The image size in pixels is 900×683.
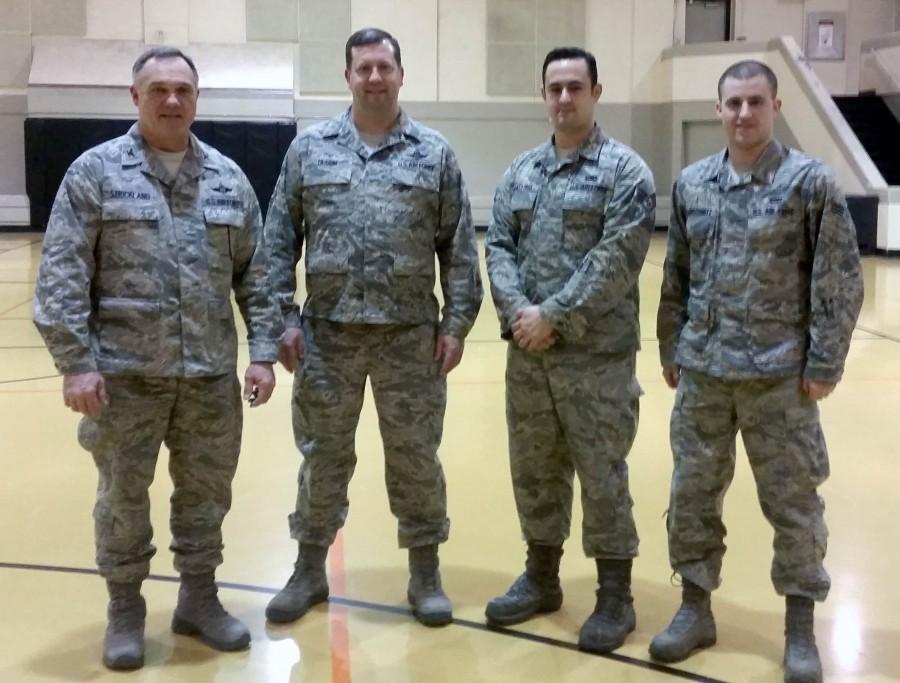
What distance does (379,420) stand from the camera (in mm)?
3752

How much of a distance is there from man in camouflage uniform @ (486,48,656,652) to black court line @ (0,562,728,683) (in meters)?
0.05

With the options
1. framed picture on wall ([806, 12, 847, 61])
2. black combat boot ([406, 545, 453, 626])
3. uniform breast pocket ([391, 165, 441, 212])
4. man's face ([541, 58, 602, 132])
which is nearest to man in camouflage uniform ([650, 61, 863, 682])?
man's face ([541, 58, 602, 132])

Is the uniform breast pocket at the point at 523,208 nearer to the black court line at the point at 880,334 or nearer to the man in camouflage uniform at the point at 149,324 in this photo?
the man in camouflage uniform at the point at 149,324

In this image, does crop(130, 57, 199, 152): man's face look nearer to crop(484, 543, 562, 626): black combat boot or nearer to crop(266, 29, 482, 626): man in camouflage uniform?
crop(266, 29, 482, 626): man in camouflage uniform

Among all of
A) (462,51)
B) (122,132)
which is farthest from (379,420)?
(462,51)

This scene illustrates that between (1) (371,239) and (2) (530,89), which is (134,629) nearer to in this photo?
(1) (371,239)

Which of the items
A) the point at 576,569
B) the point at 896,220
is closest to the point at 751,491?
the point at 576,569

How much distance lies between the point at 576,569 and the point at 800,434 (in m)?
1.25

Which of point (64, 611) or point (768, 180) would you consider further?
point (64, 611)

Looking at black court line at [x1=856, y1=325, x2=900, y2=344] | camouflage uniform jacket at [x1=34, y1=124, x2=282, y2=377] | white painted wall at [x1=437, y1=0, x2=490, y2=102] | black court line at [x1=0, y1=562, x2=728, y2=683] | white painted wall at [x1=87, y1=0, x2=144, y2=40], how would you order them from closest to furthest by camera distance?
camouflage uniform jacket at [x1=34, y1=124, x2=282, y2=377], black court line at [x1=0, y1=562, x2=728, y2=683], black court line at [x1=856, y1=325, x2=900, y2=344], white painted wall at [x1=87, y1=0, x2=144, y2=40], white painted wall at [x1=437, y1=0, x2=490, y2=102]

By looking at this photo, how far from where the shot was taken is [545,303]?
348 centimetres

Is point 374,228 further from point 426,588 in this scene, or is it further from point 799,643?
point 799,643

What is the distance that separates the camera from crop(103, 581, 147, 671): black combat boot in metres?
3.33

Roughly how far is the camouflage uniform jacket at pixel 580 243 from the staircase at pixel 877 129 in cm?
1509
